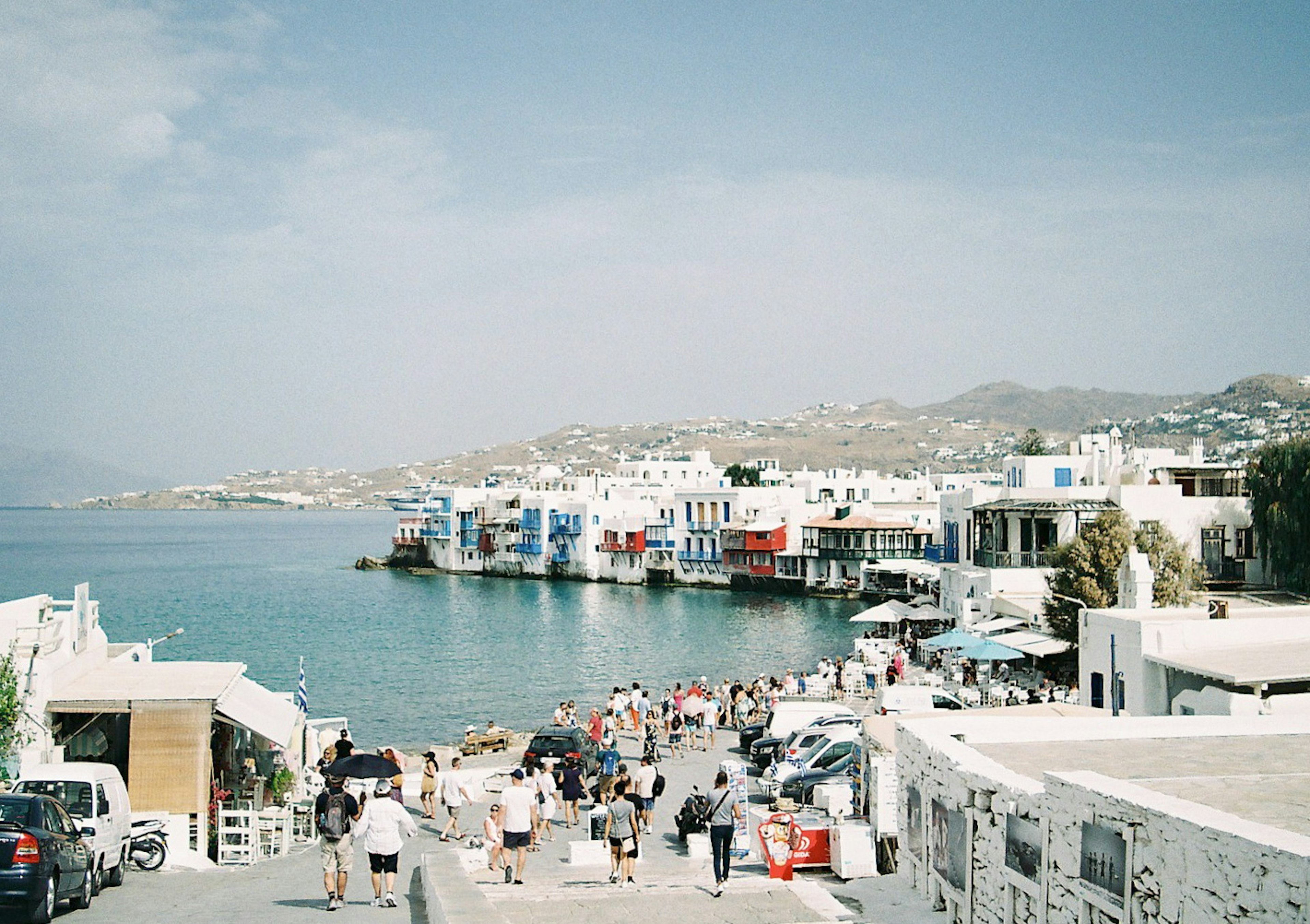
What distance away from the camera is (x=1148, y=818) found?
234 inches

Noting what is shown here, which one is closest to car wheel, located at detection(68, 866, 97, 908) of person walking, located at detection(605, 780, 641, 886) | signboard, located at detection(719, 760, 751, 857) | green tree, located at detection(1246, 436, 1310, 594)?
person walking, located at detection(605, 780, 641, 886)

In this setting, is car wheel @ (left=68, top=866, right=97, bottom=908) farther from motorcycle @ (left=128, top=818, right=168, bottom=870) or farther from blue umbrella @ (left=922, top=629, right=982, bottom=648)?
blue umbrella @ (left=922, top=629, right=982, bottom=648)

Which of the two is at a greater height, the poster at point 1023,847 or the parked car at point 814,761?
the poster at point 1023,847

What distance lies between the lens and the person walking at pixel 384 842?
35.4ft

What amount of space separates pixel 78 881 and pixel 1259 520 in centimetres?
4030

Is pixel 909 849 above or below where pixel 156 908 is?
above

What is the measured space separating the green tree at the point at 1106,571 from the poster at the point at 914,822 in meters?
23.3

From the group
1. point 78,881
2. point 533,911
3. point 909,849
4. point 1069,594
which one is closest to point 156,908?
point 78,881

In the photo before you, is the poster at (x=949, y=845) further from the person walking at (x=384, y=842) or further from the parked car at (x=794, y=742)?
the parked car at (x=794, y=742)

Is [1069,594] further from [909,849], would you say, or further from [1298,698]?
[909,849]

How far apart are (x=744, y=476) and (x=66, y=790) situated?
114 metres

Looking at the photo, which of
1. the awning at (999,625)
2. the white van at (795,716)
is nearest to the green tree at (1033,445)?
the awning at (999,625)

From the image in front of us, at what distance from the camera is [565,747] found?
20.7 metres

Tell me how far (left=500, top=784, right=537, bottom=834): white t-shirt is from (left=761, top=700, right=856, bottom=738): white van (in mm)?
10721
